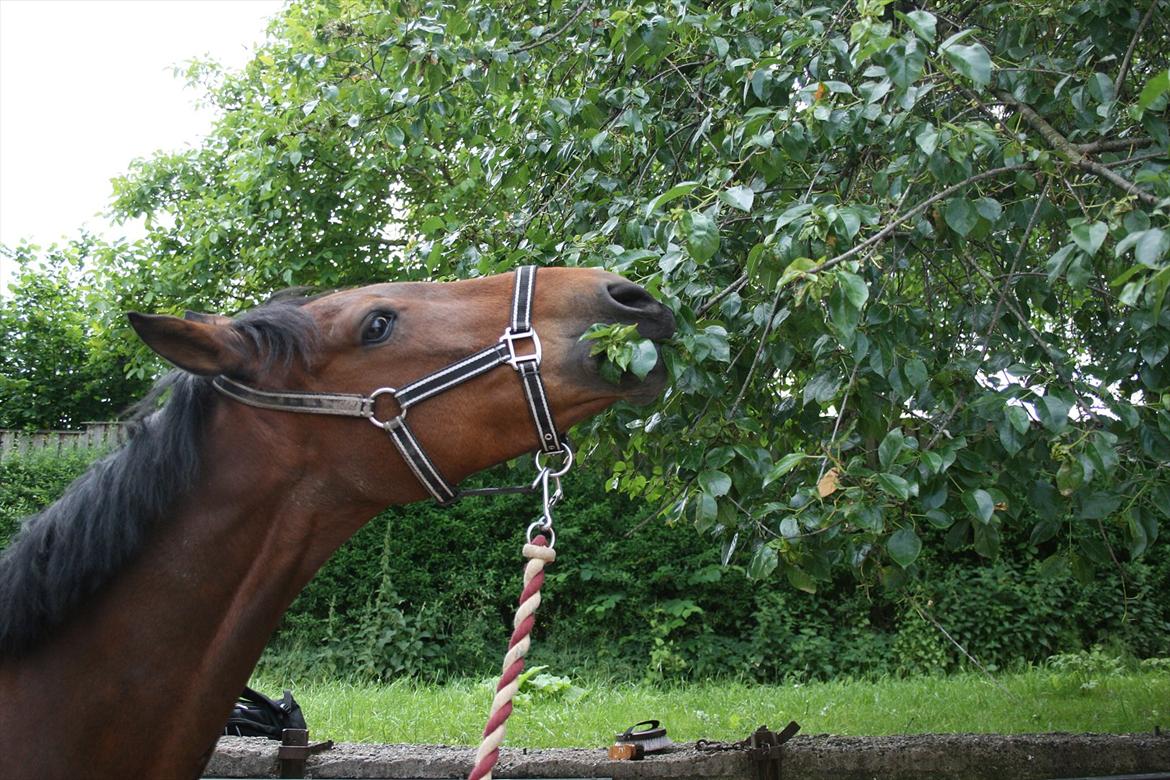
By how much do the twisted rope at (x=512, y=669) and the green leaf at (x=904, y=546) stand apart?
1.08 metres

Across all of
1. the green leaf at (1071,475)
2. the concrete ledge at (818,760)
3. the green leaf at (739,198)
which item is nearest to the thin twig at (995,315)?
the green leaf at (1071,475)

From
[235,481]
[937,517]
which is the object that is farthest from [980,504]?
[235,481]

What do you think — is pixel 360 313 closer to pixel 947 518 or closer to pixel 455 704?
pixel 947 518

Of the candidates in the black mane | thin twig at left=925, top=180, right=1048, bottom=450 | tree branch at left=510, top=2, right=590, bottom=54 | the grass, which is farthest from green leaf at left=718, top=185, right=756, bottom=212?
the grass

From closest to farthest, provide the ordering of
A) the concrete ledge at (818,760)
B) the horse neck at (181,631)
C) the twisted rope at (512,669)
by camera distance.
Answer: the twisted rope at (512,669)
the horse neck at (181,631)
the concrete ledge at (818,760)

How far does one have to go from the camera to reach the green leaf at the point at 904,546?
2607 millimetres

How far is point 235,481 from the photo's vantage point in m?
2.14

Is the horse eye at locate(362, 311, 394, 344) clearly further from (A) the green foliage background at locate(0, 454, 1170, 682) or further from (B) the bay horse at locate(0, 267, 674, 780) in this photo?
(A) the green foliage background at locate(0, 454, 1170, 682)

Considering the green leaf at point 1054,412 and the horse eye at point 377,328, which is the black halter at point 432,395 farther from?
the green leaf at point 1054,412

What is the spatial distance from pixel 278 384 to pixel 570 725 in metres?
4.67

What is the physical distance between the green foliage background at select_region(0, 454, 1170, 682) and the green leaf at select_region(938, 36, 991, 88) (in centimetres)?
737

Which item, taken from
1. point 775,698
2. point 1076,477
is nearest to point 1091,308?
→ point 1076,477

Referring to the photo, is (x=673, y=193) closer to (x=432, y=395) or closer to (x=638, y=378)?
(x=638, y=378)

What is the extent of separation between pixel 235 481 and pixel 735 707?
587 centimetres
